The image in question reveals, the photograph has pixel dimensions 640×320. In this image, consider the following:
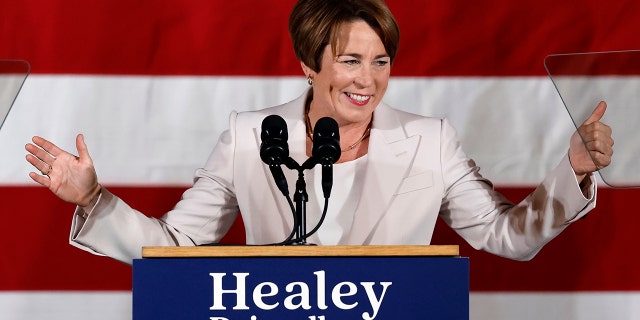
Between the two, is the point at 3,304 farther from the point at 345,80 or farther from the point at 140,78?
the point at 345,80

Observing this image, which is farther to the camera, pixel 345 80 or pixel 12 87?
pixel 345 80

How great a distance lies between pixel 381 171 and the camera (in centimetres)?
220

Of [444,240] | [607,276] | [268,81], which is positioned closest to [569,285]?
[607,276]

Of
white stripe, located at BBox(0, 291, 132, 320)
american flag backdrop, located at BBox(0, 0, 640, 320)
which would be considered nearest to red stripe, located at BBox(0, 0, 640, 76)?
american flag backdrop, located at BBox(0, 0, 640, 320)

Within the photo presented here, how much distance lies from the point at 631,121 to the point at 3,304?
1.57 m

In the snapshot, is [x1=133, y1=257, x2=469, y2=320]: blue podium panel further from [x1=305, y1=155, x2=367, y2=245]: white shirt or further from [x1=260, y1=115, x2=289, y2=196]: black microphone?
[x1=305, y1=155, x2=367, y2=245]: white shirt

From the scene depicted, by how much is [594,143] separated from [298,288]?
687 mm

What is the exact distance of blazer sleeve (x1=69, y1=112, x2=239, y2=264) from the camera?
1.98 metres

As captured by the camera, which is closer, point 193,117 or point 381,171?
point 381,171

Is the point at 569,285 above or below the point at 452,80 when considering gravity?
below

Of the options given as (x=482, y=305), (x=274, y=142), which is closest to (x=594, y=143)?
(x=274, y=142)

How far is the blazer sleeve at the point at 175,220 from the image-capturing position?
1.98 meters

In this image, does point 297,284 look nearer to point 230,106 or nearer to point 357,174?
point 357,174

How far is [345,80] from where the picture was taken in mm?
2174
